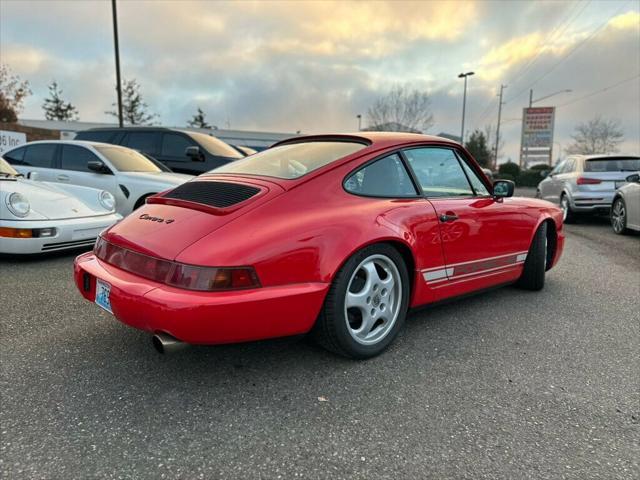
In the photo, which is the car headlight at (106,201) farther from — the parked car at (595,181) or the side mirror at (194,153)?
the parked car at (595,181)

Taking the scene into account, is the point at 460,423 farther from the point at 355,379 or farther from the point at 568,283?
the point at 568,283

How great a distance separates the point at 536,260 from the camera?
12.9 ft

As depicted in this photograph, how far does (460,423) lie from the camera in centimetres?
201

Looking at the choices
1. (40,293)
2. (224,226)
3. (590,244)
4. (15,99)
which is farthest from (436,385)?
(15,99)

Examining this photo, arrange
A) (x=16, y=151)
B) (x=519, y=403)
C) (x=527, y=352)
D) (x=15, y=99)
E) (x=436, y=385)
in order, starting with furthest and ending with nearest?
(x=15, y=99) < (x=16, y=151) < (x=527, y=352) < (x=436, y=385) < (x=519, y=403)

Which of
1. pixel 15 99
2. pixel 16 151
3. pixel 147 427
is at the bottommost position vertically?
pixel 147 427

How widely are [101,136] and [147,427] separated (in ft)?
26.7

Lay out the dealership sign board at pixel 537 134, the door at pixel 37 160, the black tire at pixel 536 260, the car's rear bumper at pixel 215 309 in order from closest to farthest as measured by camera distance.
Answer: the car's rear bumper at pixel 215 309 < the black tire at pixel 536 260 < the door at pixel 37 160 < the dealership sign board at pixel 537 134

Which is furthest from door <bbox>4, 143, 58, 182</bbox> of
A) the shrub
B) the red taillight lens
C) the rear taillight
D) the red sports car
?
the shrub

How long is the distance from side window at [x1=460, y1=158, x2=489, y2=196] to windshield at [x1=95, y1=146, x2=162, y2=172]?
4.67m

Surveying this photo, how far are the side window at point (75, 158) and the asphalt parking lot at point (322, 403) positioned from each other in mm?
3567

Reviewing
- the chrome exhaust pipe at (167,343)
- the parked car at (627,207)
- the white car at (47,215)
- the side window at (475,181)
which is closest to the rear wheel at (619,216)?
the parked car at (627,207)

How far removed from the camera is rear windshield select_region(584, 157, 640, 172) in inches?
352

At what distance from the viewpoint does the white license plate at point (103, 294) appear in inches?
89.3
